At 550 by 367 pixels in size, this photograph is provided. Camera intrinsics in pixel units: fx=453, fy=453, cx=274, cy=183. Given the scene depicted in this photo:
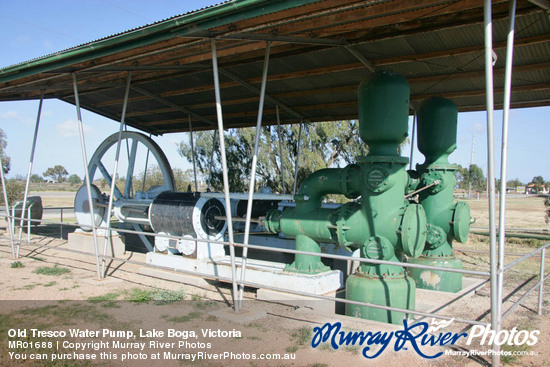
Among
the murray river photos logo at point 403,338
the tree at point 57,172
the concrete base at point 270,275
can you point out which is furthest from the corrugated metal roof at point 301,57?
the tree at point 57,172

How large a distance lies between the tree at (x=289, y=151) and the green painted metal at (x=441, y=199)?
1137 centimetres

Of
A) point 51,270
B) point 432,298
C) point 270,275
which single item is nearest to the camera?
point 270,275

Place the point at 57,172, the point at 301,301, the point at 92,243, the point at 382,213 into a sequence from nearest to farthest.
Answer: the point at 382,213 → the point at 301,301 → the point at 92,243 → the point at 57,172

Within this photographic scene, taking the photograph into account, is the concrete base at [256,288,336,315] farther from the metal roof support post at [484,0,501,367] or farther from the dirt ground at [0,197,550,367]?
the metal roof support post at [484,0,501,367]

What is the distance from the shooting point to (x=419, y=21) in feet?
19.2

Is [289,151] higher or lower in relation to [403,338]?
higher

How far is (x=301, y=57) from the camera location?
722 centimetres

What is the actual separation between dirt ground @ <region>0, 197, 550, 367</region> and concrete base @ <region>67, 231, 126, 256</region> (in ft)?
4.35

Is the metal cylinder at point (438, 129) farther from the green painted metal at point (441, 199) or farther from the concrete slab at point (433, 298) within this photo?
the concrete slab at point (433, 298)

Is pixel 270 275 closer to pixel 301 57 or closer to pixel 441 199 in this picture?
pixel 441 199

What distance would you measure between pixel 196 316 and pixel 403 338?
8.25 feet

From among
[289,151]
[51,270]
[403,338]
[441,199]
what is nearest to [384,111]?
[441,199]

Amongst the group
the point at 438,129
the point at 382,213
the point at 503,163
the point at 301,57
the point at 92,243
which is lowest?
the point at 92,243

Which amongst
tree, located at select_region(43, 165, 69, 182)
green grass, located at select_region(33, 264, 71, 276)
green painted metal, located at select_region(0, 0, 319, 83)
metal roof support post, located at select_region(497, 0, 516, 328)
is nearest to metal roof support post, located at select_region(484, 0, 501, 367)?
metal roof support post, located at select_region(497, 0, 516, 328)
